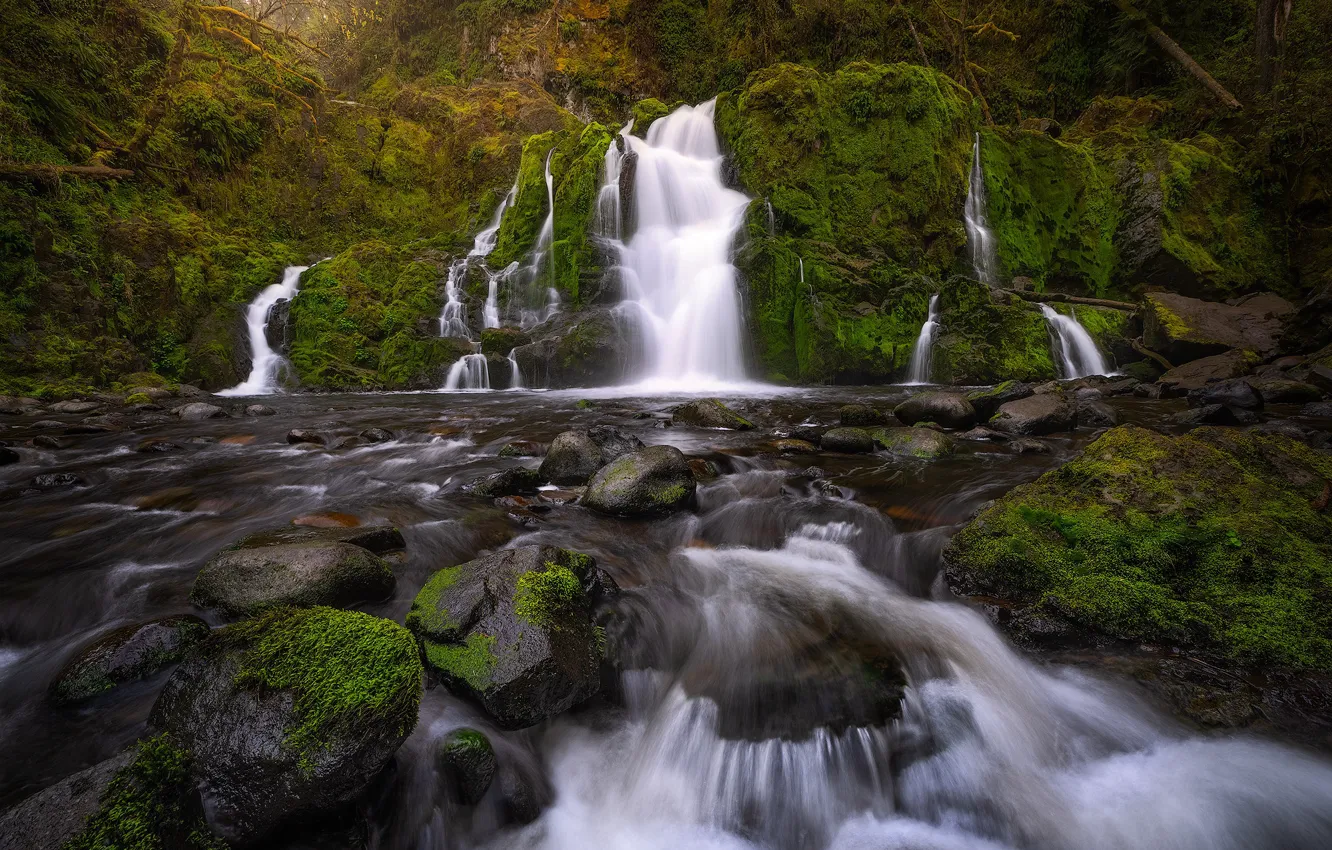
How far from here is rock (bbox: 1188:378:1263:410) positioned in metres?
7.45

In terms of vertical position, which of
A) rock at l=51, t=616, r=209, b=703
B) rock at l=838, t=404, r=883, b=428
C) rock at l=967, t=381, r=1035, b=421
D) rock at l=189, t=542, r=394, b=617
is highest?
rock at l=967, t=381, r=1035, b=421

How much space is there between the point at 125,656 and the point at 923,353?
46.7 feet

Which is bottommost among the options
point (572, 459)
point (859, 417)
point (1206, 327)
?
point (572, 459)

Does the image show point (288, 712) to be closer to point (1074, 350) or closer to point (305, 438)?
point (305, 438)

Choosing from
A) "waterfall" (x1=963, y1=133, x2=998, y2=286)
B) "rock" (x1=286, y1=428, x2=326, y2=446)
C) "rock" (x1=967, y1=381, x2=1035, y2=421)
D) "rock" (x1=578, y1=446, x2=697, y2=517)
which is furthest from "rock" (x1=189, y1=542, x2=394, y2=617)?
"waterfall" (x1=963, y1=133, x2=998, y2=286)

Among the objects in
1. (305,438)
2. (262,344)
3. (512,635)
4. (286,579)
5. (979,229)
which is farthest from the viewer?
(979,229)

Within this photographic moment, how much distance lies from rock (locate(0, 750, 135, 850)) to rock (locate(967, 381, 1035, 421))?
893 cm

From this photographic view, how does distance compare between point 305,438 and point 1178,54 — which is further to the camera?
point 1178,54

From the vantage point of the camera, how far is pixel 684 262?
50.1 feet

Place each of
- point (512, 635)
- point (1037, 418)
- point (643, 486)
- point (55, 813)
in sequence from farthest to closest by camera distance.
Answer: point (1037, 418) < point (643, 486) < point (512, 635) < point (55, 813)

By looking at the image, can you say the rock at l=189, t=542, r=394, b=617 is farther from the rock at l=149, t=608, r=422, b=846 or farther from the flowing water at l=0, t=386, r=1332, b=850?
the rock at l=149, t=608, r=422, b=846

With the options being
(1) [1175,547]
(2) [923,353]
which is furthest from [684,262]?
(1) [1175,547]

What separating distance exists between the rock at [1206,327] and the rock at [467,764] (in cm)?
1420

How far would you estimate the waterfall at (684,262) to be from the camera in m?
14.2
